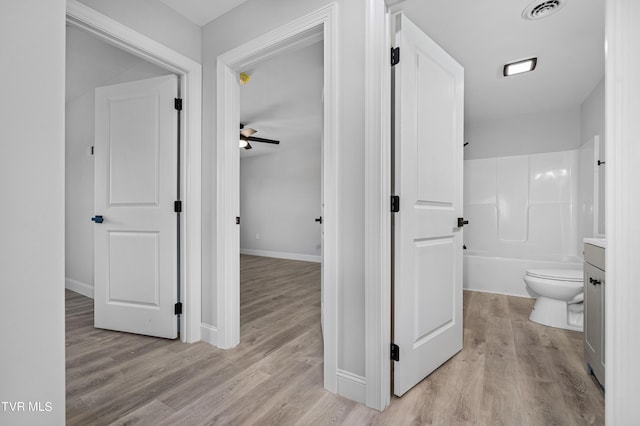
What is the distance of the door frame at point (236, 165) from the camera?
155 centimetres

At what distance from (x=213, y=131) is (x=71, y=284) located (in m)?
3.00

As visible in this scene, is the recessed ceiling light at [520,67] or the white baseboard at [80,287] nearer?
the recessed ceiling light at [520,67]

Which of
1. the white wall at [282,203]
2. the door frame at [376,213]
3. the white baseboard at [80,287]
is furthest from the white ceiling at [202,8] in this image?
the white wall at [282,203]

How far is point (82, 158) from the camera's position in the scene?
10.9 feet

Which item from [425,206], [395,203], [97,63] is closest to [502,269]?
[425,206]

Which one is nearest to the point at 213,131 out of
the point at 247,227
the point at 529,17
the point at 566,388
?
the point at 529,17

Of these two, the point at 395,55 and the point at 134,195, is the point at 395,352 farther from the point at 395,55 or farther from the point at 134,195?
the point at 134,195

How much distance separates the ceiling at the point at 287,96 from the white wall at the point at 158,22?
0.55m

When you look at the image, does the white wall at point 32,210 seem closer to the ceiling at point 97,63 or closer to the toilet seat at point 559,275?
the ceiling at point 97,63

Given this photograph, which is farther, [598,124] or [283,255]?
[283,255]

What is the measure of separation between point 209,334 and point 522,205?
3.74 meters

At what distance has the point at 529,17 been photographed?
6.20ft

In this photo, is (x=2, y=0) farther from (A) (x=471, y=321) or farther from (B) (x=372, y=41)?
(A) (x=471, y=321)

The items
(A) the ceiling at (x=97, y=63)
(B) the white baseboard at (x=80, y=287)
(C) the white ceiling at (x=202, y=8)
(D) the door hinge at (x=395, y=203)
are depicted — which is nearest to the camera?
(D) the door hinge at (x=395, y=203)
